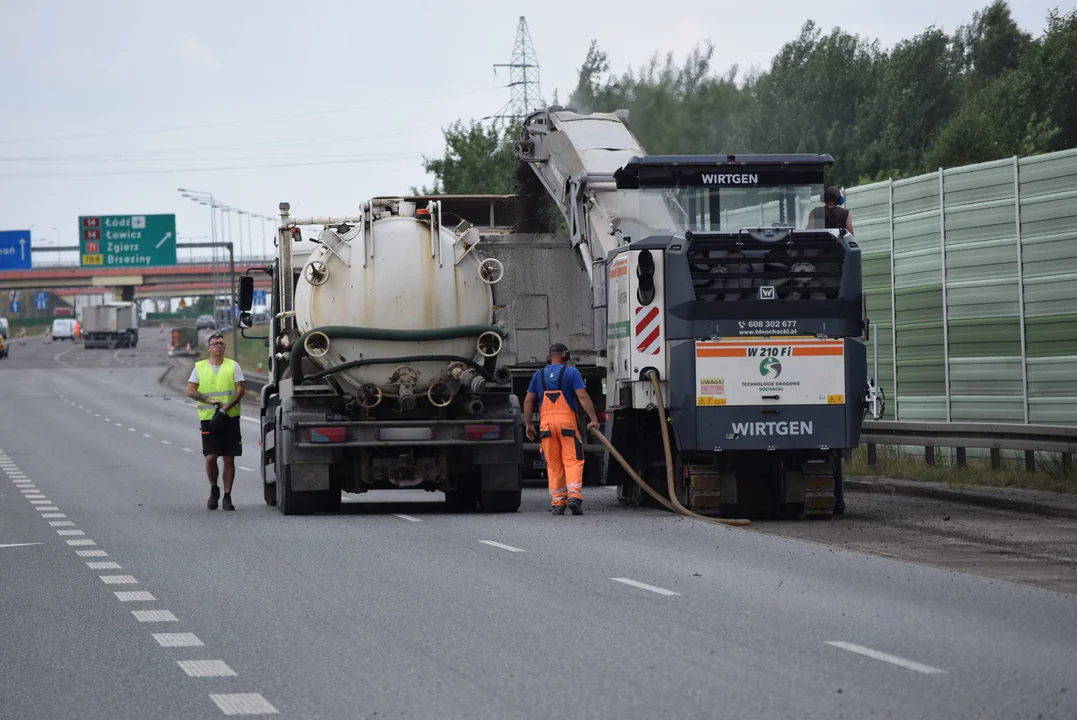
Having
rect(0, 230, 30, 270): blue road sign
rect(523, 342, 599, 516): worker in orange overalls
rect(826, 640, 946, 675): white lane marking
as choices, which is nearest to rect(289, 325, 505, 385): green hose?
rect(523, 342, 599, 516): worker in orange overalls

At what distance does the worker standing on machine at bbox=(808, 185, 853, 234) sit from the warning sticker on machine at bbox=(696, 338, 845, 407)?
1.43m

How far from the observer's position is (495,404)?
19156mm

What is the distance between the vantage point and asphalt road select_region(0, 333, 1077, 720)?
7.84 metres

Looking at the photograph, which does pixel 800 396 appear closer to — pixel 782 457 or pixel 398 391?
pixel 782 457

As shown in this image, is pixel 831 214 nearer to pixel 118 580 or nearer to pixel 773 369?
pixel 773 369

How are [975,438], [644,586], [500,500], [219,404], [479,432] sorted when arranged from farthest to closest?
[975,438], [219,404], [500,500], [479,432], [644,586]

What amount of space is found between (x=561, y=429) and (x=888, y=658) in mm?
9921

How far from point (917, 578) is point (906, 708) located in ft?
15.7

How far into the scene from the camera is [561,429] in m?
18.5

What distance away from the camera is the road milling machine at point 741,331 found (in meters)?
17.6

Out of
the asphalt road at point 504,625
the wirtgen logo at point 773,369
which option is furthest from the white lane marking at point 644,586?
the wirtgen logo at point 773,369

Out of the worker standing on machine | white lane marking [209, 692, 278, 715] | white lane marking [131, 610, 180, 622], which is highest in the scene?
the worker standing on machine

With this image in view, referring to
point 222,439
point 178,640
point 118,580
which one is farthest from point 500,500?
point 178,640

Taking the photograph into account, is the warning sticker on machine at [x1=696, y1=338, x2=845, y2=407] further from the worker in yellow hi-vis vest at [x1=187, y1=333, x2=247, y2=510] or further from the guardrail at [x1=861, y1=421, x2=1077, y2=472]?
the worker in yellow hi-vis vest at [x1=187, y1=333, x2=247, y2=510]
